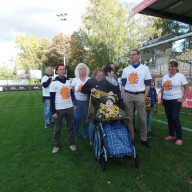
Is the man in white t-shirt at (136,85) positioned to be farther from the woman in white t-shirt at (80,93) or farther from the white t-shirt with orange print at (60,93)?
the white t-shirt with orange print at (60,93)

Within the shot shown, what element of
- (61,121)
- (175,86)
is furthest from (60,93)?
(175,86)

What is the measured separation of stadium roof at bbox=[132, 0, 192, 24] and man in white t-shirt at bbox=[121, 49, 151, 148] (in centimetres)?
545

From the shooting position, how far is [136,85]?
3.66 meters

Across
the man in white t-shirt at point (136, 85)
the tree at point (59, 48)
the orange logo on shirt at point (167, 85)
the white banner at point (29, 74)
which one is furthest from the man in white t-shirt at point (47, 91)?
the white banner at point (29, 74)

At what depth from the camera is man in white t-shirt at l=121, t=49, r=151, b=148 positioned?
3645 mm

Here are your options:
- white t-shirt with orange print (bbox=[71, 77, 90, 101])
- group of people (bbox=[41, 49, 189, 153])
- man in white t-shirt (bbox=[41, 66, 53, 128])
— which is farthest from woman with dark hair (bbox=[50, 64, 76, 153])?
man in white t-shirt (bbox=[41, 66, 53, 128])

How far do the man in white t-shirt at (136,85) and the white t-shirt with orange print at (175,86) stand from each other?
671 millimetres

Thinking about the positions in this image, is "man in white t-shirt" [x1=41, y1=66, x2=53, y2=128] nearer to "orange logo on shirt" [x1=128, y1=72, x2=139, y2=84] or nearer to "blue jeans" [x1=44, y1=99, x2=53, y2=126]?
"blue jeans" [x1=44, y1=99, x2=53, y2=126]

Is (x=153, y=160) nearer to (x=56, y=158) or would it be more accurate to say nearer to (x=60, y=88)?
(x=56, y=158)

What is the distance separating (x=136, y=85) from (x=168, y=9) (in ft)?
24.6

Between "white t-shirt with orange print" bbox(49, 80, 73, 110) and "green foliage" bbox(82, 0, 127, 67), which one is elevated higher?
"green foliage" bbox(82, 0, 127, 67)

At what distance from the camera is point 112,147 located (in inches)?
111

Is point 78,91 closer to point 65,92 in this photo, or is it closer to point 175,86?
point 65,92

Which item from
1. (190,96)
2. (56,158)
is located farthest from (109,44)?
(56,158)
